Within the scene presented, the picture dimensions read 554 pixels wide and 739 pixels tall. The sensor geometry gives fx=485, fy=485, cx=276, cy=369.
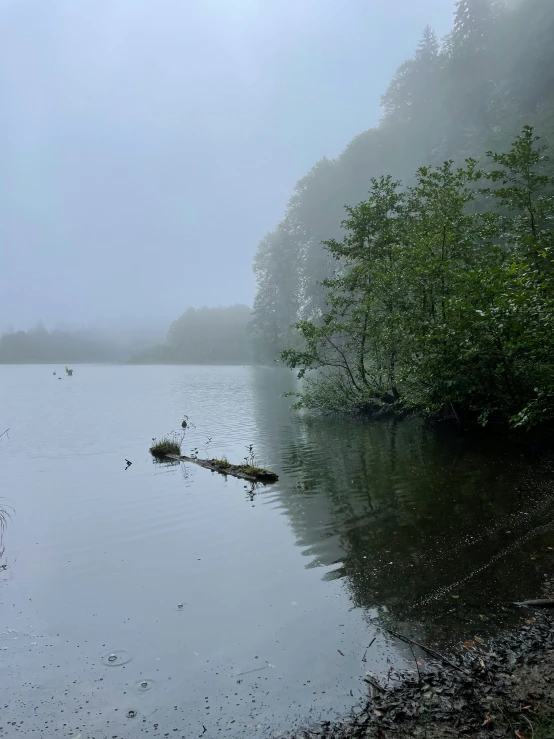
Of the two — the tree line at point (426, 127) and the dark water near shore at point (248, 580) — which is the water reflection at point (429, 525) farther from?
the tree line at point (426, 127)

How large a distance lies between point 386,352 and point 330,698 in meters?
20.1

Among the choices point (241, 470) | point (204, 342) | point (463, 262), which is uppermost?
point (204, 342)

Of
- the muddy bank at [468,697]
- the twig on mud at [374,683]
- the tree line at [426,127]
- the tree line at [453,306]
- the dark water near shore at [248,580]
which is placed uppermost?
the tree line at [426,127]

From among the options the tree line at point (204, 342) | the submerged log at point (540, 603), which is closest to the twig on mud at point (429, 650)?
the submerged log at point (540, 603)

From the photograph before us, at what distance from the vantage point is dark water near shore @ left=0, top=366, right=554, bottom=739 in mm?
5523

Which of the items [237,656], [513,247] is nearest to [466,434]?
[513,247]

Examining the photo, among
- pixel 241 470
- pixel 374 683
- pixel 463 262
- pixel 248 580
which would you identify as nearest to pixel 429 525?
pixel 248 580

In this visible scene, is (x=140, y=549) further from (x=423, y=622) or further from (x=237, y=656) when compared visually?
(x=423, y=622)

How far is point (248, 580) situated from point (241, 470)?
25.1ft

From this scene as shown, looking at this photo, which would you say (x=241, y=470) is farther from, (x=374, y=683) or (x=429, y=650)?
(x=374, y=683)

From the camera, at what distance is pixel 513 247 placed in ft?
63.1

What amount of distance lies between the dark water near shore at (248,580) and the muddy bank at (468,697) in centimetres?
29

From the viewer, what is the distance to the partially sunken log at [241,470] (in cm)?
1524

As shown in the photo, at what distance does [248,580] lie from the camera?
8.49 meters
